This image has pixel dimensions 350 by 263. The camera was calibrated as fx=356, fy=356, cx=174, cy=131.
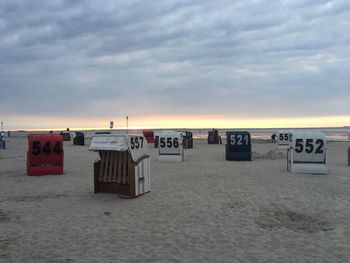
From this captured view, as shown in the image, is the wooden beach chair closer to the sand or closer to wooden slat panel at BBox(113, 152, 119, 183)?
wooden slat panel at BBox(113, 152, 119, 183)

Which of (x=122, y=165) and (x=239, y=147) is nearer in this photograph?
(x=122, y=165)

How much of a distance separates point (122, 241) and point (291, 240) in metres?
2.56

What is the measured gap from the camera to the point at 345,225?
617cm

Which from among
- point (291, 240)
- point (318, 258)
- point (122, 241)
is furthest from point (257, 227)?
point (122, 241)

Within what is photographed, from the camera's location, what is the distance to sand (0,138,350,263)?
488 cm

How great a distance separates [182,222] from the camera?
6.43m

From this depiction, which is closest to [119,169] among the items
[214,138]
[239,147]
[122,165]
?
[122,165]

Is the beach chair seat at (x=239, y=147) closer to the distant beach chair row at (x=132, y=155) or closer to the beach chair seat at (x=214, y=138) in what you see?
the distant beach chair row at (x=132, y=155)

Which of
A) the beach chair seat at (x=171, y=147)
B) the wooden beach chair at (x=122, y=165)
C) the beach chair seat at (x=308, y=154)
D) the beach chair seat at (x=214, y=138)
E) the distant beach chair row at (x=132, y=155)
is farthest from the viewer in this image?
the beach chair seat at (x=214, y=138)

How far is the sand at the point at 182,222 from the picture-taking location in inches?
192

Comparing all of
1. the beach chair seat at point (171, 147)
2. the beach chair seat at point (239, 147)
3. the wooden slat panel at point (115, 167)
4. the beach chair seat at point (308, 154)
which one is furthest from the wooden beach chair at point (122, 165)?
the beach chair seat at point (239, 147)

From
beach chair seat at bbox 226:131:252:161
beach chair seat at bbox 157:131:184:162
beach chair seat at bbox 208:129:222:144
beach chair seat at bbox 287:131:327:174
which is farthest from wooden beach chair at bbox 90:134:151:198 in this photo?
beach chair seat at bbox 208:129:222:144

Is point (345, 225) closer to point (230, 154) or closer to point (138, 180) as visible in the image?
point (138, 180)

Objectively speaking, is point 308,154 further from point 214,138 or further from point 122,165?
point 214,138
